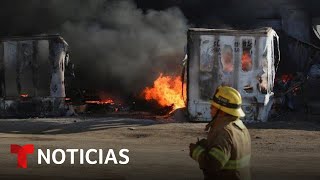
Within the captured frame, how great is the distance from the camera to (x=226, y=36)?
1212 cm

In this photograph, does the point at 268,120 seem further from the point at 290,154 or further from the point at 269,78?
the point at 290,154

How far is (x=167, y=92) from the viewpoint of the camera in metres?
15.1

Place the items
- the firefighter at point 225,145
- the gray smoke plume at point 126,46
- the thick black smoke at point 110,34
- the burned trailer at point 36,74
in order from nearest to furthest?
the firefighter at point 225,145 < the burned trailer at point 36,74 < the gray smoke plume at point 126,46 < the thick black smoke at point 110,34

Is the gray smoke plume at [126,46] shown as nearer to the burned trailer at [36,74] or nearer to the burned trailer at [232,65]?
the burned trailer at [36,74]

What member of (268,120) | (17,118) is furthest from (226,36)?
(17,118)

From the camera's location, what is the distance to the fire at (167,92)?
14719mm

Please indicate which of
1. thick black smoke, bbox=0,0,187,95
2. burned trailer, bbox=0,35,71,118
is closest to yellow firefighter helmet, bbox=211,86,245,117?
burned trailer, bbox=0,35,71,118

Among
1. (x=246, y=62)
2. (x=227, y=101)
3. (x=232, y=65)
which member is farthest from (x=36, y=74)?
(x=227, y=101)

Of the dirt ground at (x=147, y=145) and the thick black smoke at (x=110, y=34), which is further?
the thick black smoke at (x=110, y=34)

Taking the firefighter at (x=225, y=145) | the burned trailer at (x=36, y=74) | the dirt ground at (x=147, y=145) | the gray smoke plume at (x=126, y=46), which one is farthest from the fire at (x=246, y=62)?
the firefighter at (x=225, y=145)

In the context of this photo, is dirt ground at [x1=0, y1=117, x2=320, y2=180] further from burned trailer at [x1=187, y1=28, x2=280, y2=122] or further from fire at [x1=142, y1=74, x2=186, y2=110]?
fire at [x1=142, y1=74, x2=186, y2=110]

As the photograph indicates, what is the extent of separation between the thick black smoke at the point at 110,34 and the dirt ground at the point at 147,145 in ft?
15.4

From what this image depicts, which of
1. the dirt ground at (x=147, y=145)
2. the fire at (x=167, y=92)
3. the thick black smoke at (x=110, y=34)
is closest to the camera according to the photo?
the dirt ground at (x=147, y=145)

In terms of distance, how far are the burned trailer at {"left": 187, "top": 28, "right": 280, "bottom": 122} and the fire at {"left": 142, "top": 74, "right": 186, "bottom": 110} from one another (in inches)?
86.0
